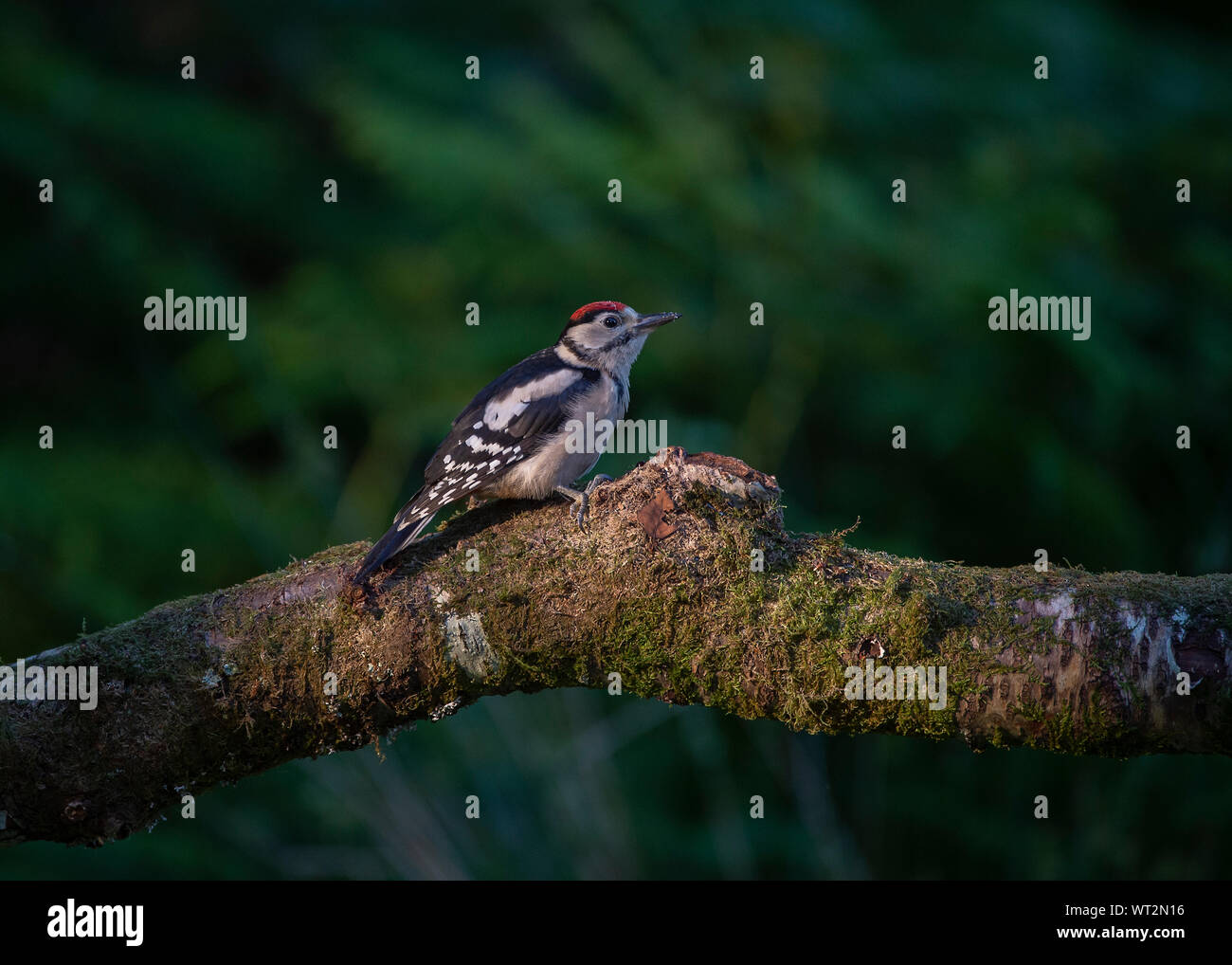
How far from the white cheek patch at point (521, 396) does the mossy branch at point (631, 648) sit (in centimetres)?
85

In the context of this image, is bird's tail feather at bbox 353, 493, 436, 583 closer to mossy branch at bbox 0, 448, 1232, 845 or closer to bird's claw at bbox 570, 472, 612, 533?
mossy branch at bbox 0, 448, 1232, 845

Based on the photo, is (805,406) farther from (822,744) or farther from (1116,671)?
(1116,671)

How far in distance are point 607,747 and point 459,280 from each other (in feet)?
10.7

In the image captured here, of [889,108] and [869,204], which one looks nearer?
[869,204]

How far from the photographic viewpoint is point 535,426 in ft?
12.0

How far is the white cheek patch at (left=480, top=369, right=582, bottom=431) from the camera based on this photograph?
365 cm

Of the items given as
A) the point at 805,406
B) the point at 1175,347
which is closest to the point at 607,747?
the point at 805,406

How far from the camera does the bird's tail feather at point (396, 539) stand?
9.30 feet

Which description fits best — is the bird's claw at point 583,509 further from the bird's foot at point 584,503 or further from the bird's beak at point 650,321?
the bird's beak at point 650,321

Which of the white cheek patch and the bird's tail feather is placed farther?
the white cheek patch

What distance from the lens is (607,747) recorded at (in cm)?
476

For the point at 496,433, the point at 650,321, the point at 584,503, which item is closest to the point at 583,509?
the point at 584,503

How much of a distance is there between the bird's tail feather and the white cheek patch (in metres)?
0.49

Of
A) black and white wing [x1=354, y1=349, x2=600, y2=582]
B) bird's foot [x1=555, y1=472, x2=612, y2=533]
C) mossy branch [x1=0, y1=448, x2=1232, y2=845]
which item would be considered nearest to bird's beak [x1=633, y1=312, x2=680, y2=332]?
black and white wing [x1=354, y1=349, x2=600, y2=582]
